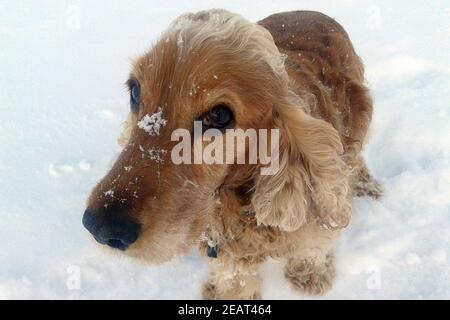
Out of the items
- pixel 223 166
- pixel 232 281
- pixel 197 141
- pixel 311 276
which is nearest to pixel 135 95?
pixel 197 141

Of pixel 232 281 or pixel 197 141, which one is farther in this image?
pixel 232 281

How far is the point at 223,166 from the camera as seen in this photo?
2.14m

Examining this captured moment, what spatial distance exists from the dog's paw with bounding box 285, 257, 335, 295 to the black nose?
1.79 m

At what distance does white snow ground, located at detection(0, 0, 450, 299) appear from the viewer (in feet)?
10.8

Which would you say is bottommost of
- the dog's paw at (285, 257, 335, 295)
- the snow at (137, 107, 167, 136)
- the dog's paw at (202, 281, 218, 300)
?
the dog's paw at (202, 281, 218, 300)

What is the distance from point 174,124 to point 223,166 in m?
0.34

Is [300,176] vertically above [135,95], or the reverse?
[135,95]

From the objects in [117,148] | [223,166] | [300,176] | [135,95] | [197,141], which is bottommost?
[117,148]

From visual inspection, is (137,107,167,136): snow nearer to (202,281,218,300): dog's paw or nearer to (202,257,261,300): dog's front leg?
(202,257,261,300): dog's front leg

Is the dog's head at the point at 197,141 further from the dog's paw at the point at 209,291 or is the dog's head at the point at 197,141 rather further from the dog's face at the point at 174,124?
the dog's paw at the point at 209,291

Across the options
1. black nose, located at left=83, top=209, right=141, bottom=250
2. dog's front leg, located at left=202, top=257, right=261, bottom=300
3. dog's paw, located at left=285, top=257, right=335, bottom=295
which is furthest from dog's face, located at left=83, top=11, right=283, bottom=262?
dog's paw, located at left=285, top=257, right=335, bottom=295

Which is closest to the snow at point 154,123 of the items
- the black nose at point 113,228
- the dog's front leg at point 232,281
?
the black nose at point 113,228

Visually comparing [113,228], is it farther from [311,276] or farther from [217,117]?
[311,276]

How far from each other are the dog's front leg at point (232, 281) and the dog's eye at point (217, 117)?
3.70 feet
